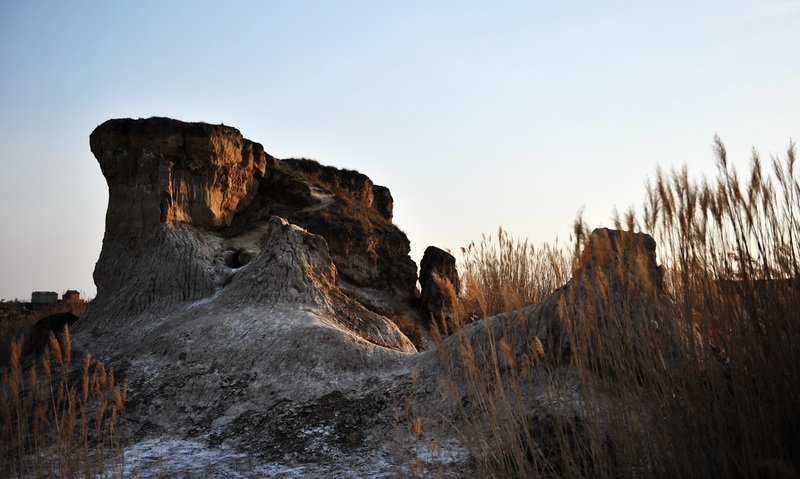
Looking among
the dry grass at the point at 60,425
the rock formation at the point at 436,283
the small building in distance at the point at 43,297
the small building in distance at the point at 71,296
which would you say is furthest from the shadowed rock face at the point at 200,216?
the small building in distance at the point at 43,297

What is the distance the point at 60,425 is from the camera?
7.46 meters

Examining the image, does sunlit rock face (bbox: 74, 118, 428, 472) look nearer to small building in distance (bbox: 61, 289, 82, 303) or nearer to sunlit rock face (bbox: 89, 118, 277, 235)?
sunlit rock face (bbox: 89, 118, 277, 235)

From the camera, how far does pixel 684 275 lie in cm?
347

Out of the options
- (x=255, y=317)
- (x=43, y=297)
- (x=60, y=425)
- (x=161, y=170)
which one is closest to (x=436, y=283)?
(x=255, y=317)

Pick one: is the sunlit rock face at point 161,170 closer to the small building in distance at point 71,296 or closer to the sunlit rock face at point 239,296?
the sunlit rock face at point 239,296

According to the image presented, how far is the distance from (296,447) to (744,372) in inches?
197

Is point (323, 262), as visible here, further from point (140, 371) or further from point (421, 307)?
point (421, 307)

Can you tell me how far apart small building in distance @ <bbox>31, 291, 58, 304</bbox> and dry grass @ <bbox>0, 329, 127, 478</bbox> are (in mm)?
16631

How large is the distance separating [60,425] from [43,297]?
2156 cm

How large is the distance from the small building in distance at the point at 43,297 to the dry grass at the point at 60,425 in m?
16.6

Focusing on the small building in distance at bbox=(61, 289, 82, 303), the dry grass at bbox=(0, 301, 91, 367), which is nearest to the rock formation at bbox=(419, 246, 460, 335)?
the dry grass at bbox=(0, 301, 91, 367)

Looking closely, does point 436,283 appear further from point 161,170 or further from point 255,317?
point 161,170

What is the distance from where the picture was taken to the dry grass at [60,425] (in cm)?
472

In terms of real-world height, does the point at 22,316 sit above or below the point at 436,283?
above
